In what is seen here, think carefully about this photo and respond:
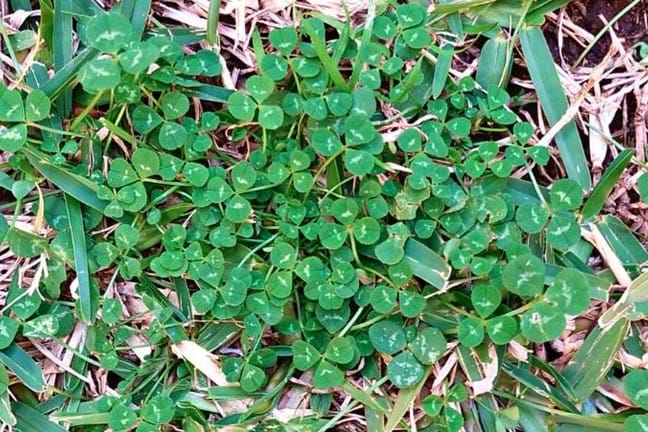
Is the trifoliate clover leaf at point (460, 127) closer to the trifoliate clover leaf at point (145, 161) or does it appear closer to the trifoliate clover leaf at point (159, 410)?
the trifoliate clover leaf at point (145, 161)

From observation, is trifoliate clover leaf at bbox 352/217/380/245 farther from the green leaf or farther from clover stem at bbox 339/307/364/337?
the green leaf

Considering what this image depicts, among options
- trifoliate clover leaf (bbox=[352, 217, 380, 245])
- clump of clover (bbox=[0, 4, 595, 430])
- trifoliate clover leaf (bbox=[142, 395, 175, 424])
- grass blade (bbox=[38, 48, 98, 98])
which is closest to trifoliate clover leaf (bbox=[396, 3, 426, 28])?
clump of clover (bbox=[0, 4, 595, 430])

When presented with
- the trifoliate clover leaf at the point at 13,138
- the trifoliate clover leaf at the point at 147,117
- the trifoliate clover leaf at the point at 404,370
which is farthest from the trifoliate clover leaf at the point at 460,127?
the trifoliate clover leaf at the point at 13,138

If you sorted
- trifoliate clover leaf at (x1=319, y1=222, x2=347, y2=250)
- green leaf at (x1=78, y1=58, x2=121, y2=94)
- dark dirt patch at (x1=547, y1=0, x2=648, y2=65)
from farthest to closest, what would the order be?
dark dirt patch at (x1=547, y1=0, x2=648, y2=65) < trifoliate clover leaf at (x1=319, y1=222, x2=347, y2=250) < green leaf at (x1=78, y1=58, x2=121, y2=94)

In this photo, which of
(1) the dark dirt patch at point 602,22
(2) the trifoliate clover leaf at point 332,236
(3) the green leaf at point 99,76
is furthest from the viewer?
(1) the dark dirt patch at point 602,22

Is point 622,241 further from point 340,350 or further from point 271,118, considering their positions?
point 271,118

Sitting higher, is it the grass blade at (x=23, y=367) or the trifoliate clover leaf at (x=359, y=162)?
the trifoliate clover leaf at (x=359, y=162)

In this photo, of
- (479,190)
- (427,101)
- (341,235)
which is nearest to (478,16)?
(427,101)

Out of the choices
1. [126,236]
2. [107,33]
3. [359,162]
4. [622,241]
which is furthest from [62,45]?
[622,241]
